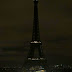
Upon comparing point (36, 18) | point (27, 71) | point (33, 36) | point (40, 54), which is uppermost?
point (36, 18)

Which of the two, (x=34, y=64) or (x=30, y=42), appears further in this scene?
(x=34, y=64)

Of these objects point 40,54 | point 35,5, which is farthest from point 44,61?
point 35,5

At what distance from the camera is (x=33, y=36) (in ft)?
265

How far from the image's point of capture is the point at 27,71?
80875 millimetres

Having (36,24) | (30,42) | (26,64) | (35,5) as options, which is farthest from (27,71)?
(35,5)

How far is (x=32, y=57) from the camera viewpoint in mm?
81625

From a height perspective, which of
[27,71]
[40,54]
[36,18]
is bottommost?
[27,71]

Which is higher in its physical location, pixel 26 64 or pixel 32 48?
pixel 32 48

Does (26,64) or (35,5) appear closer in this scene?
(35,5)

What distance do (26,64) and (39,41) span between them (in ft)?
28.2

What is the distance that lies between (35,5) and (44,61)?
1630 cm

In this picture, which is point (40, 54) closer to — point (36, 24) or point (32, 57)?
point (32, 57)

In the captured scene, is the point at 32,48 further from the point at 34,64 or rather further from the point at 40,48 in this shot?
the point at 34,64

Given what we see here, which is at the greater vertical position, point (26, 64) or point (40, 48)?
point (40, 48)
